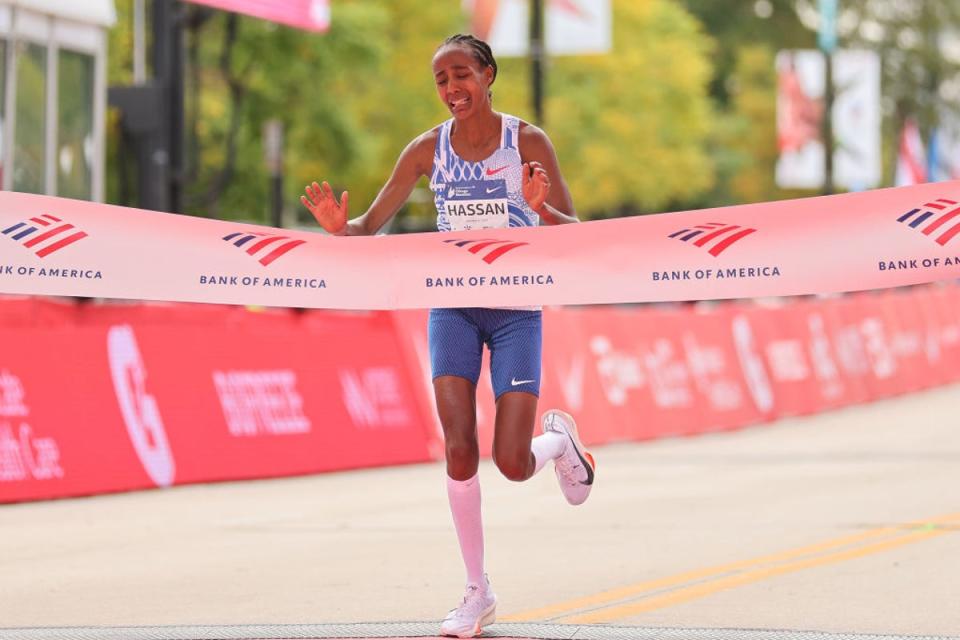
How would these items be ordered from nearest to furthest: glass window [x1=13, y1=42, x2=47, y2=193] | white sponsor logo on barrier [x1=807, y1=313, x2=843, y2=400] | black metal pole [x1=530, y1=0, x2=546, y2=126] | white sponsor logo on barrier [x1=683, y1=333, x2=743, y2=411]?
1. glass window [x1=13, y1=42, x2=47, y2=193]
2. white sponsor logo on barrier [x1=683, y1=333, x2=743, y2=411]
3. white sponsor logo on barrier [x1=807, y1=313, x2=843, y2=400]
4. black metal pole [x1=530, y1=0, x2=546, y2=126]

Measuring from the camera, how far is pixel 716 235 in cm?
815

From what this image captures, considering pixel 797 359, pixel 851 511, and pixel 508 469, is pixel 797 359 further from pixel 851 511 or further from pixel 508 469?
pixel 508 469

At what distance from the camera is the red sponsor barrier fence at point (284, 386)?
549 inches

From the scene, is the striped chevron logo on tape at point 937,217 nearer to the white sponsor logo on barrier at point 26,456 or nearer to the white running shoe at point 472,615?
the white running shoe at point 472,615

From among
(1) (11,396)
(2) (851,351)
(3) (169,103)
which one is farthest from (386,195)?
(2) (851,351)

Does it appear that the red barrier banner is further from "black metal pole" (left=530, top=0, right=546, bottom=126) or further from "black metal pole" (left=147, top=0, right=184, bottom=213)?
"black metal pole" (left=530, top=0, right=546, bottom=126)

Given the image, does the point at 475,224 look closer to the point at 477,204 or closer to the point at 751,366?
the point at 477,204

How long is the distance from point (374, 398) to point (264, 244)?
9030 mm

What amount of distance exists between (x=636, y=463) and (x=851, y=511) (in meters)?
4.92

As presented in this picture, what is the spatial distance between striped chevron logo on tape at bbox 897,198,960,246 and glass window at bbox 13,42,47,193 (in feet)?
38.9

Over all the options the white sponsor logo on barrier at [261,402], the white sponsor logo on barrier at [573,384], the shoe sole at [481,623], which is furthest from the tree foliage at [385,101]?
the shoe sole at [481,623]

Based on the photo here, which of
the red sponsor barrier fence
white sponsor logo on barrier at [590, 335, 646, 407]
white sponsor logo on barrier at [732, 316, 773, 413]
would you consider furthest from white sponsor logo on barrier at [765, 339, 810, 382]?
white sponsor logo on barrier at [590, 335, 646, 407]

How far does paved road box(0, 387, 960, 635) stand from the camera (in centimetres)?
867

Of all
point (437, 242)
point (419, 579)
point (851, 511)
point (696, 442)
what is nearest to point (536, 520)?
point (851, 511)
